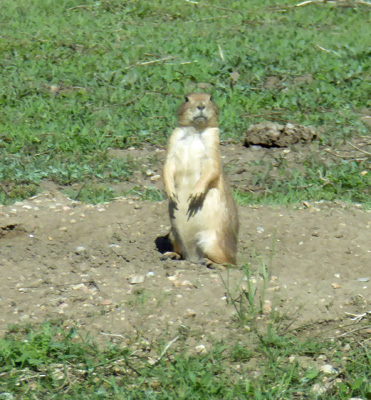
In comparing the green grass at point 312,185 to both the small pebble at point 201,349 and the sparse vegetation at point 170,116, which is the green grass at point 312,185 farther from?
the small pebble at point 201,349

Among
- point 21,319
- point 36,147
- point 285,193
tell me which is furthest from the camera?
point 36,147

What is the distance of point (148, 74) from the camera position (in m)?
8.70

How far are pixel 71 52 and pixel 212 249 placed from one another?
5270 millimetres

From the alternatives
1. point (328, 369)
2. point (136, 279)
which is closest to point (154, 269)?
point (136, 279)

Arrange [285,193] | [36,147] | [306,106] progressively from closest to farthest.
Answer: [285,193] < [36,147] < [306,106]

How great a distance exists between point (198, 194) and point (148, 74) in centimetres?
421

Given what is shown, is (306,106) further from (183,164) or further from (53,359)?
(53,359)

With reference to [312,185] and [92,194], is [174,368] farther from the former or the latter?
[312,185]

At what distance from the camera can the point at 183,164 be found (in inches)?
193

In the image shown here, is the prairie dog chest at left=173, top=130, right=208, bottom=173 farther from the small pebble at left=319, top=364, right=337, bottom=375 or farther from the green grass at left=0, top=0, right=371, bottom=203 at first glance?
the small pebble at left=319, top=364, right=337, bottom=375

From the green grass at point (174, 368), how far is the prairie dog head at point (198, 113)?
66.2 inches

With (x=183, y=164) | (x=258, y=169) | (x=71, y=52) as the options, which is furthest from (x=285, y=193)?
(x=71, y=52)

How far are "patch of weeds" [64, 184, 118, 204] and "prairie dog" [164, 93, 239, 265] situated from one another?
1311 millimetres

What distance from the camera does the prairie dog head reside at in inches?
194
